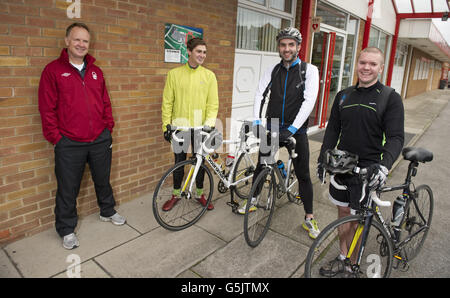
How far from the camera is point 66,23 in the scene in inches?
113

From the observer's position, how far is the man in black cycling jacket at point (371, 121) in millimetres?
2146

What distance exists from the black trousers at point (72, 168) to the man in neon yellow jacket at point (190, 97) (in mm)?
644

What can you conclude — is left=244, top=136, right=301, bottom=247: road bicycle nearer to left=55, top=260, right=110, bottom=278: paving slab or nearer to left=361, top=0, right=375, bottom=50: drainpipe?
left=55, top=260, right=110, bottom=278: paving slab

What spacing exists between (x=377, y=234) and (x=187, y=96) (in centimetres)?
217

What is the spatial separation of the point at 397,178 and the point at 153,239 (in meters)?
4.28

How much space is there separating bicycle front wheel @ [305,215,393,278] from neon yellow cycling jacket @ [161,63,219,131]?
177 cm

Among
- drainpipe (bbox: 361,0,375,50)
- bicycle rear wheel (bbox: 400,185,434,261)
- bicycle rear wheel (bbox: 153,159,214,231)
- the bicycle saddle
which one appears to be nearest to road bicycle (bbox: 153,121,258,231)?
bicycle rear wheel (bbox: 153,159,214,231)

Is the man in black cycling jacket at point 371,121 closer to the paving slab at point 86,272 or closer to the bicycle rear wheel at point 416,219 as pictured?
the bicycle rear wheel at point 416,219

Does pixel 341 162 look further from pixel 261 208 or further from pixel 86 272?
pixel 86 272

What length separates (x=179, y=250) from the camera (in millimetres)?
2932

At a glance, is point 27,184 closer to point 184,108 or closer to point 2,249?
point 2,249

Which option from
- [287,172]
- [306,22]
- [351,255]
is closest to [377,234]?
[351,255]

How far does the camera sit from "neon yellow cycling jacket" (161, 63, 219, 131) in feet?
10.8

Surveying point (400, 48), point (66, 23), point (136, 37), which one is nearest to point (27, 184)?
point (66, 23)
